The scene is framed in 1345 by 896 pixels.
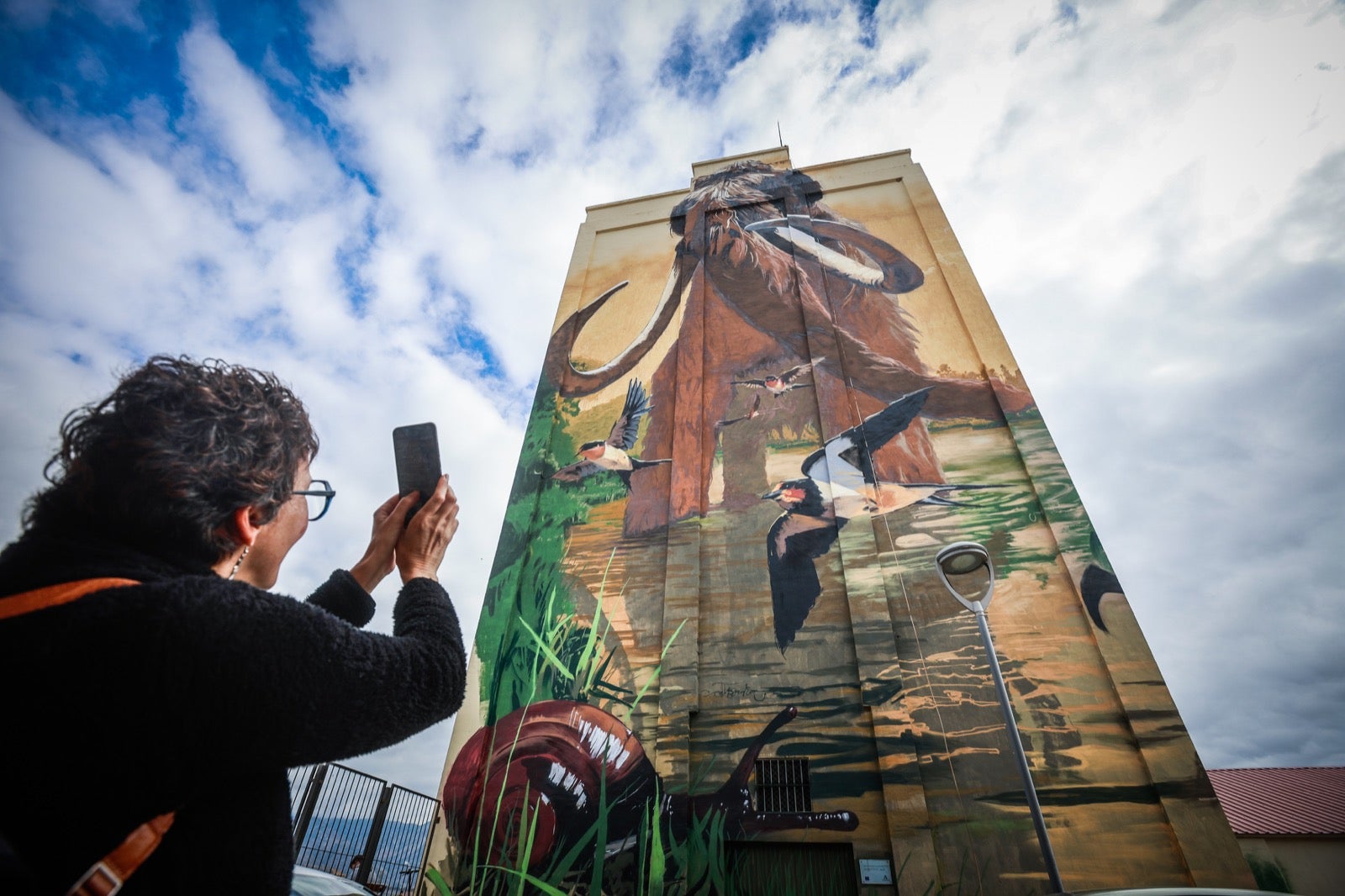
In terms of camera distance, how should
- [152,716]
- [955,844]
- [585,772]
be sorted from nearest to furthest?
1. [152,716]
2. [955,844]
3. [585,772]

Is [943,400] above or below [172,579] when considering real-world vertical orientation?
above

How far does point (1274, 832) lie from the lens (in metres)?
14.1

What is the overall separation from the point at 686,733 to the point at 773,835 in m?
1.26

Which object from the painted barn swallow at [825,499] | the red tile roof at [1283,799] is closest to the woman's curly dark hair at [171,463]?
the painted barn swallow at [825,499]

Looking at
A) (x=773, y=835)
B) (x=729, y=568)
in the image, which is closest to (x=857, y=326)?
(x=729, y=568)

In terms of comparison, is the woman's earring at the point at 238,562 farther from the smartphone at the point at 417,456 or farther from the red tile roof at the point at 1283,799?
the red tile roof at the point at 1283,799

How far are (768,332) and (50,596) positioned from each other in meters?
9.68

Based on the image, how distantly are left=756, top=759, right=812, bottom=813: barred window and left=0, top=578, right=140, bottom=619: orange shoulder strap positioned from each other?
630cm

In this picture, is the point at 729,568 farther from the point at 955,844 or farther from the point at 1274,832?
the point at 1274,832

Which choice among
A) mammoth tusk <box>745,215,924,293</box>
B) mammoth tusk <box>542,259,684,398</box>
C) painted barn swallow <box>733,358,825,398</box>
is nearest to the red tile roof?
mammoth tusk <box>745,215,924,293</box>

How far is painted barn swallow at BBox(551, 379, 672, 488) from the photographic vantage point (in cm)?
912

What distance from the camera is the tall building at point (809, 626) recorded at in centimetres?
570

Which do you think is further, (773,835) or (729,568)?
(729,568)

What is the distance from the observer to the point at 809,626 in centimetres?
709
